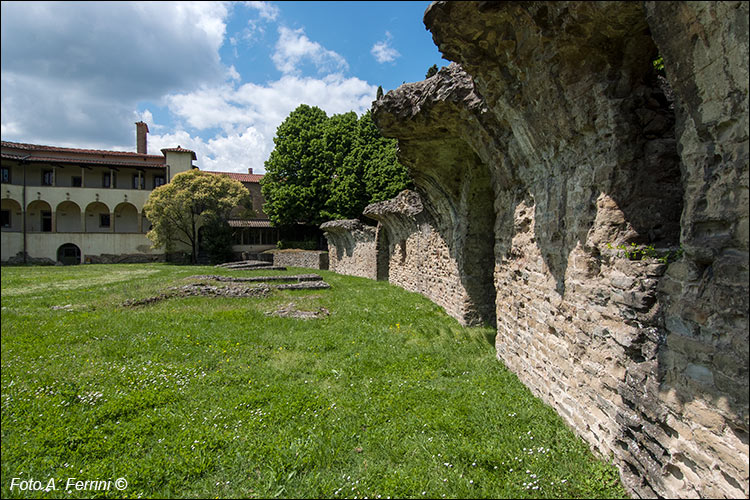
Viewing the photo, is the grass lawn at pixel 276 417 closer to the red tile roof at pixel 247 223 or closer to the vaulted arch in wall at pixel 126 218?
the red tile roof at pixel 247 223

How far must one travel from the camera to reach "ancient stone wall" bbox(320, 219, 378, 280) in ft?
61.0

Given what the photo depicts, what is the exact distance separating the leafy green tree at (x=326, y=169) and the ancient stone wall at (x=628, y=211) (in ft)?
65.2

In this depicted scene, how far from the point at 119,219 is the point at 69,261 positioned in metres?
4.96

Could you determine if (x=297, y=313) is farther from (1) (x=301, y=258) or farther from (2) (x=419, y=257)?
(1) (x=301, y=258)

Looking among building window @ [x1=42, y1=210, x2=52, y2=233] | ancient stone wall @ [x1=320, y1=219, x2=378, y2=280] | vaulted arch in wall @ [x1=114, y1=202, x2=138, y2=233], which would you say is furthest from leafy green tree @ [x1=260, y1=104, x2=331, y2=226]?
building window @ [x1=42, y1=210, x2=52, y2=233]

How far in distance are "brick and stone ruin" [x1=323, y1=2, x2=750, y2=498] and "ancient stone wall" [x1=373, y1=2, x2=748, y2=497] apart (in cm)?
1

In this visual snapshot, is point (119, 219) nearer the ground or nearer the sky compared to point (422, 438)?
nearer the sky

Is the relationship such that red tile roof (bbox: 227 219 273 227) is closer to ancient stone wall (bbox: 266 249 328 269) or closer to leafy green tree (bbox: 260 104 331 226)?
leafy green tree (bbox: 260 104 331 226)

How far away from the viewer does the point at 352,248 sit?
21.0m

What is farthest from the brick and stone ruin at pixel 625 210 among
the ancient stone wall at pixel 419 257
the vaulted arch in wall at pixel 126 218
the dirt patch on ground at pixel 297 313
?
the vaulted arch in wall at pixel 126 218

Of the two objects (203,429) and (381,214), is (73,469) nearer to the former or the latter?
(203,429)

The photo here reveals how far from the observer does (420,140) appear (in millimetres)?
7090

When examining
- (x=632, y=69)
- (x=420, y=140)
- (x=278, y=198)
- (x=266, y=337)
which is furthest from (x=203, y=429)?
(x=278, y=198)

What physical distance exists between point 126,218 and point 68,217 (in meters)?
3.94
